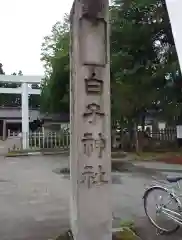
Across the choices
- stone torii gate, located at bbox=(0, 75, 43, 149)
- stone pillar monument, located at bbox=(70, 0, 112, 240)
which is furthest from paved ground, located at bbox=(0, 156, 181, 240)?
stone torii gate, located at bbox=(0, 75, 43, 149)

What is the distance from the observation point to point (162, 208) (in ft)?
17.3

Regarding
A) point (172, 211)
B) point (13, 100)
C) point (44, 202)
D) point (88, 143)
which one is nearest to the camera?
point (88, 143)

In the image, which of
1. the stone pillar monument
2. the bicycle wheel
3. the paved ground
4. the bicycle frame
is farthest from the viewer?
the paved ground

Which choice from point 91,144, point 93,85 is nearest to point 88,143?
point 91,144

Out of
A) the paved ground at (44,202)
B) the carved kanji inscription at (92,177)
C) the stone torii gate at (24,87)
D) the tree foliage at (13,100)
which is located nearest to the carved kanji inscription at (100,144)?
the carved kanji inscription at (92,177)

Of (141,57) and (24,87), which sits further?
(24,87)

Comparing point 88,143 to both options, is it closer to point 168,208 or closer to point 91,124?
point 91,124

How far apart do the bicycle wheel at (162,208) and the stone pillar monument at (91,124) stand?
4.02 ft

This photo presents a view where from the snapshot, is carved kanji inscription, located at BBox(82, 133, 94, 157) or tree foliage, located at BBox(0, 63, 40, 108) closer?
carved kanji inscription, located at BBox(82, 133, 94, 157)

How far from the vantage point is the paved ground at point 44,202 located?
219 inches

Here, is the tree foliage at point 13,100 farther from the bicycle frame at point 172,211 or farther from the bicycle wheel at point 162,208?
the bicycle frame at point 172,211

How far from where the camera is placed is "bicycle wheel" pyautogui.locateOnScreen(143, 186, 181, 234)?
5.13 m

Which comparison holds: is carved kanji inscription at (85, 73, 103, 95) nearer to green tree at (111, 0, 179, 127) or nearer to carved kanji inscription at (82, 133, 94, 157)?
carved kanji inscription at (82, 133, 94, 157)

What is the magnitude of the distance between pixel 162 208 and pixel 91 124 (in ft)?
6.14
